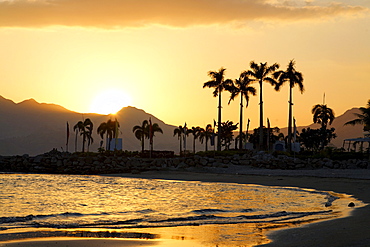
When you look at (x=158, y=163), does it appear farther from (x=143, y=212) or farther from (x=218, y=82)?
(x=143, y=212)

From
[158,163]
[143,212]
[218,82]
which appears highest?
[218,82]

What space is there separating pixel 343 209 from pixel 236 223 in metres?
5.55

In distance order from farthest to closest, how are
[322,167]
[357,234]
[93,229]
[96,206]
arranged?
[322,167] < [96,206] < [93,229] < [357,234]

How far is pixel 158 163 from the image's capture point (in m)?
60.0

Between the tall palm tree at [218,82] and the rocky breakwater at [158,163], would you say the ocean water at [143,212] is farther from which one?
the tall palm tree at [218,82]

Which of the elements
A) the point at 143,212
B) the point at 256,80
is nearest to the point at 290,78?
the point at 256,80

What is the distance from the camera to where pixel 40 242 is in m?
12.3

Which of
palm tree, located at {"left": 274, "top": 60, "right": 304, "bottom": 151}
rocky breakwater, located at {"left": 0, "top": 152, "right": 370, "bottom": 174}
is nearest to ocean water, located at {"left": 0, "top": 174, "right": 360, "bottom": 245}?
rocky breakwater, located at {"left": 0, "top": 152, "right": 370, "bottom": 174}

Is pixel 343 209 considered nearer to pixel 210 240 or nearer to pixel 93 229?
pixel 210 240

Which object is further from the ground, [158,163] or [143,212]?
[158,163]

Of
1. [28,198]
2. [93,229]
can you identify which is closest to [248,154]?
[28,198]

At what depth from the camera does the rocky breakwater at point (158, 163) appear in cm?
5722

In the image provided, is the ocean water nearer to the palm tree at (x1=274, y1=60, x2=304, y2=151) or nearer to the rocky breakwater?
the rocky breakwater

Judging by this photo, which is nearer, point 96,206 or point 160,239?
point 160,239
